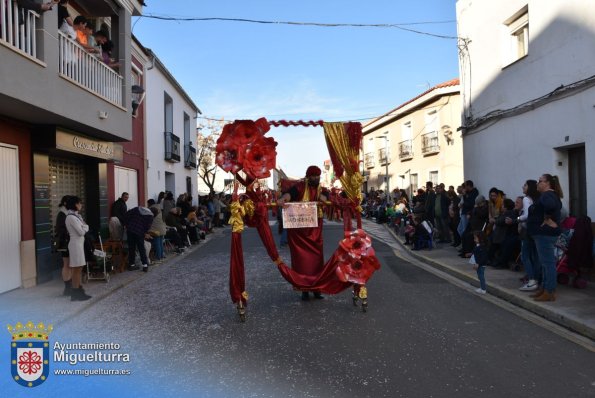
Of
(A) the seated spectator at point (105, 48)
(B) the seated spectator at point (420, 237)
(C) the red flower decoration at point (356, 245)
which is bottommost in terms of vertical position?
(B) the seated spectator at point (420, 237)

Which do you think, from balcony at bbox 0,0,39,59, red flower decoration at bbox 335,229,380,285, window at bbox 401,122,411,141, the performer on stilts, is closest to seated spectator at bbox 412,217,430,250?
the performer on stilts

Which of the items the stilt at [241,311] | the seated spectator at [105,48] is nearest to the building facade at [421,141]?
the seated spectator at [105,48]

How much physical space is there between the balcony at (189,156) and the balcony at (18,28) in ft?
49.5

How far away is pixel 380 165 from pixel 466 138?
17.2 metres

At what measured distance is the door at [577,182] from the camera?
8453 mm

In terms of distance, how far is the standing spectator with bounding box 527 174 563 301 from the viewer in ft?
20.4

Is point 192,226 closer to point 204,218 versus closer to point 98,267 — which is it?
point 204,218

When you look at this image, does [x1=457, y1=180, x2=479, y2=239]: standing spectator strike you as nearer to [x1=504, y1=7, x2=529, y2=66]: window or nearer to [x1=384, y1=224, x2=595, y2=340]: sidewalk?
[x1=384, y1=224, x2=595, y2=340]: sidewalk

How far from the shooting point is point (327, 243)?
14352mm

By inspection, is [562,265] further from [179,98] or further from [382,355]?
[179,98]

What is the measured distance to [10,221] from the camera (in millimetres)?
7910

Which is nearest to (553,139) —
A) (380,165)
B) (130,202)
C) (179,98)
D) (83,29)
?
(83,29)

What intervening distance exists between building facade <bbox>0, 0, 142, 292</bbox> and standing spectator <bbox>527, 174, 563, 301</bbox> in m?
7.39

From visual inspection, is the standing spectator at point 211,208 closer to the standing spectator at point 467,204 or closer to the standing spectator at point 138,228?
the standing spectator at point 138,228
